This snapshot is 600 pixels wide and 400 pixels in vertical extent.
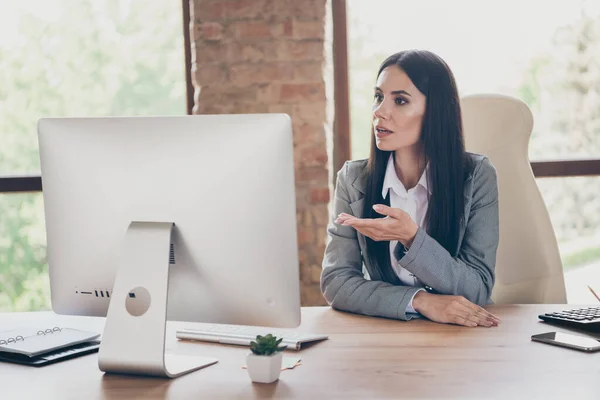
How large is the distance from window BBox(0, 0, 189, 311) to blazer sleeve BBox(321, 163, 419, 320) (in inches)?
54.7

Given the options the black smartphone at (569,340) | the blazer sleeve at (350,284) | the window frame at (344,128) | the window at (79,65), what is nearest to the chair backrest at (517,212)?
the blazer sleeve at (350,284)

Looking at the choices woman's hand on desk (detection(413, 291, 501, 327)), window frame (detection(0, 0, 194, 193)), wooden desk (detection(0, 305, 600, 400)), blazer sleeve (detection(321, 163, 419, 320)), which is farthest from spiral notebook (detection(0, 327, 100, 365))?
window frame (detection(0, 0, 194, 193))

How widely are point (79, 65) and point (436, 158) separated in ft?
5.92

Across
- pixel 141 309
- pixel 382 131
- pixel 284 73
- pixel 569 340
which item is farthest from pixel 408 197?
pixel 284 73

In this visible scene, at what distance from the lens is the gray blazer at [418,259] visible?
1769mm

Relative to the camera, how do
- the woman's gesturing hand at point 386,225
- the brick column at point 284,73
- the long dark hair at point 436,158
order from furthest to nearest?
1. the brick column at point 284,73
2. the long dark hair at point 436,158
3. the woman's gesturing hand at point 386,225

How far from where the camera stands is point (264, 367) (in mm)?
1283

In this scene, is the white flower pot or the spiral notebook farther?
the spiral notebook

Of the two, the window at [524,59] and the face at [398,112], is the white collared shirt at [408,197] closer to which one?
the face at [398,112]

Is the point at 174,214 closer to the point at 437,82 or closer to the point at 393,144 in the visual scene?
the point at 393,144

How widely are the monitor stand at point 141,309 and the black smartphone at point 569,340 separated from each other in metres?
0.65

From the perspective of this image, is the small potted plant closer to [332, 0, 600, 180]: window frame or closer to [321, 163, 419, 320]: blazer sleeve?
[321, 163, 419, 320]: blazer sleeve

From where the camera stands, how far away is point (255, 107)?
2.97m

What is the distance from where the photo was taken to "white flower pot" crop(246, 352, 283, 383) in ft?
4.21
